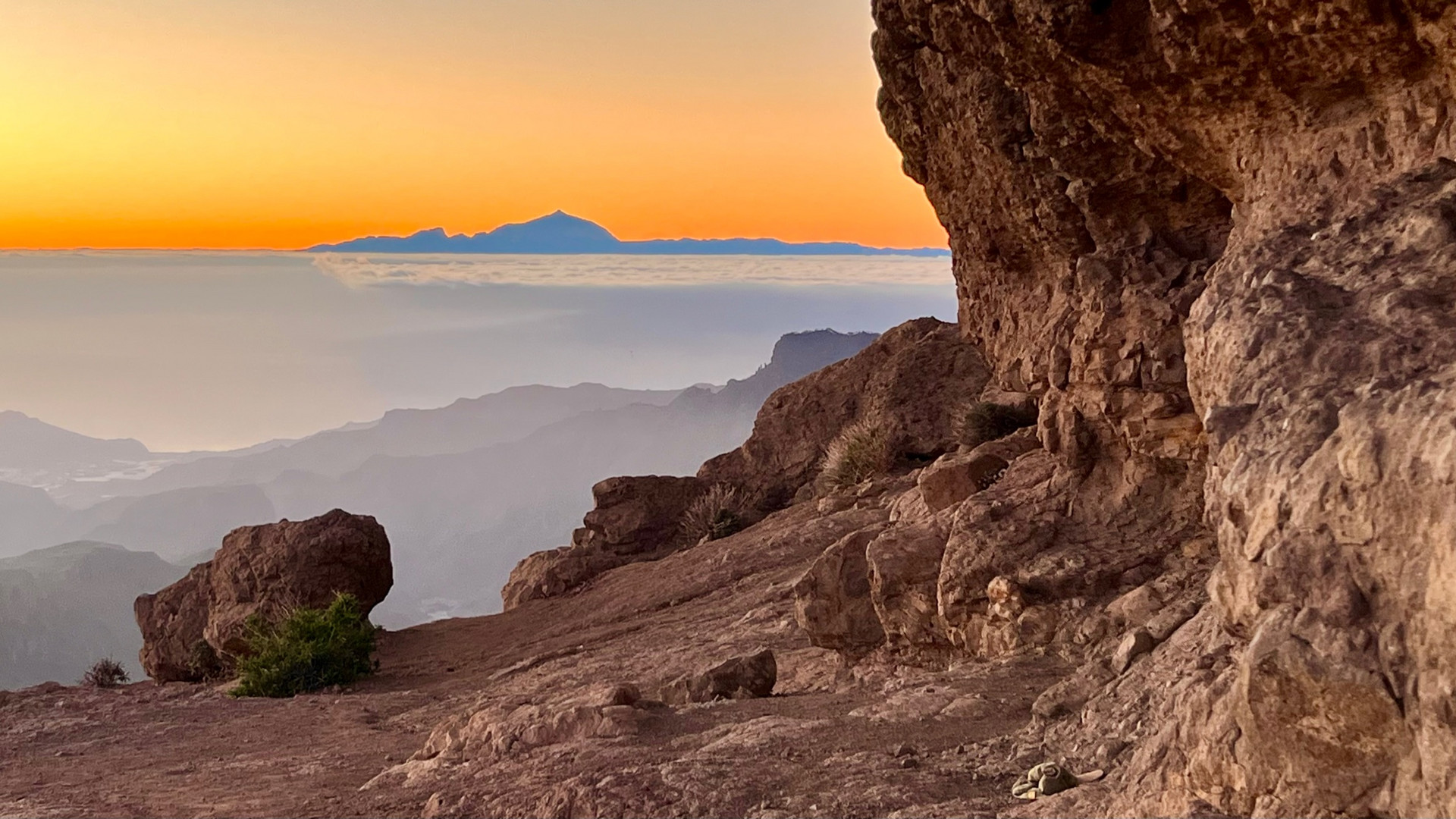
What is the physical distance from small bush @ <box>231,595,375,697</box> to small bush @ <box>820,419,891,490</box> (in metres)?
8.23

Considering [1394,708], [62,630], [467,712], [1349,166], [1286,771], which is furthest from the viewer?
[62,630]

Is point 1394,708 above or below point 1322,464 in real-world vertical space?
below

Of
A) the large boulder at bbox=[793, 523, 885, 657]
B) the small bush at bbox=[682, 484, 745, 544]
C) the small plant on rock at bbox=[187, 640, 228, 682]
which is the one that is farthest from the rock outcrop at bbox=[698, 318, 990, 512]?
the small plant on rock at bbox=[187, 640, 228, 682]

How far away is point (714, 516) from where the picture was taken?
20.6 metres

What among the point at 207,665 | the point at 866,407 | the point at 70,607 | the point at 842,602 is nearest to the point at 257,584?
the point at 207,665

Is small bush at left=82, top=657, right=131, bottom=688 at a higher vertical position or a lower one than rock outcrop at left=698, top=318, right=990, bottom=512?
lower

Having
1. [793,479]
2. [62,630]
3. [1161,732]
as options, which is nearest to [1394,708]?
[1161,732]

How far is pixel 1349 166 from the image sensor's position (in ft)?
17.8

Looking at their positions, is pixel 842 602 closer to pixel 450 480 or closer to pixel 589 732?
pixel 589 732

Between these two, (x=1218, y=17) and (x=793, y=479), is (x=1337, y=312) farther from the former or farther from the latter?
(x=793, y=479)

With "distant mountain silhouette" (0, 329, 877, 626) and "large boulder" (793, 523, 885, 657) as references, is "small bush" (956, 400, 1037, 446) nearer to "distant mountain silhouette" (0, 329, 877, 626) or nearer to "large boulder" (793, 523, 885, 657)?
"large boulder" (793, 523, 885, 657)

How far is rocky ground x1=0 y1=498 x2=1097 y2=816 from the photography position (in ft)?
19.8

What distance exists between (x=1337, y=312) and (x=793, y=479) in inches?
705

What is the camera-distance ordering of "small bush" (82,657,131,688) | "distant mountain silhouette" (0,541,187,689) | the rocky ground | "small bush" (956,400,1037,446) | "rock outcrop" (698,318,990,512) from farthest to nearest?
"distant mountain silhouette" (0,541,187,689)
"rock outcrop" (698,318,990,512)
"small bush" (82,657,131,688)
"small bush" (956,400,1037,446)
the rocky ground
